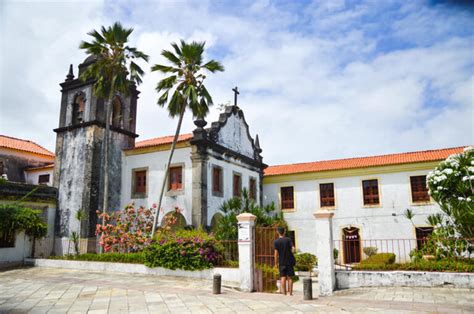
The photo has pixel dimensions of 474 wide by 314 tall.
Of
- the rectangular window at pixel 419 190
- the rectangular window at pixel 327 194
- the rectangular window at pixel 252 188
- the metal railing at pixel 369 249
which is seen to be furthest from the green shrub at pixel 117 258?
the rectangular window at pixel 419 190

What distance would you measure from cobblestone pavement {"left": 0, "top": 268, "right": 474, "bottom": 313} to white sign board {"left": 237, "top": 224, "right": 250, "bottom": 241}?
1.33 meters

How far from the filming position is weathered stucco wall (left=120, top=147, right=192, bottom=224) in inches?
699

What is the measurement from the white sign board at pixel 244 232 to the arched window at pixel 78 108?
530 inches

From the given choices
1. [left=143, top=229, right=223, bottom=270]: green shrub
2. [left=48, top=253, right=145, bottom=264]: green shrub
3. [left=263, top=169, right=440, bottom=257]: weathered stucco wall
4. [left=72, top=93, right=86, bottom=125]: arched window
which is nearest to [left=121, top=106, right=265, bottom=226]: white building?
[left=72, top=93, right=86, bottom=125]: arched window

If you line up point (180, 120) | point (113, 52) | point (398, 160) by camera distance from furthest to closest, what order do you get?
point (398, 160) < point (113, 52) < point (180, 120)

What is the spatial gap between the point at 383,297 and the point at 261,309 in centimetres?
300

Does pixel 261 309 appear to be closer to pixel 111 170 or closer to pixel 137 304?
pixel 137 304

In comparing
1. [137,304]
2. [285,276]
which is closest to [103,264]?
[137,304]

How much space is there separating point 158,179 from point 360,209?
11395 millimetres

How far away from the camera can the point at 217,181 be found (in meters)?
19.0

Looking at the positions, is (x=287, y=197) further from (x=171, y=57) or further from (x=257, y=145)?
(x=171, y=57)

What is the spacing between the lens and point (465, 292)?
870 centimetres

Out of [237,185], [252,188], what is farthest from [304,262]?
[252,188]

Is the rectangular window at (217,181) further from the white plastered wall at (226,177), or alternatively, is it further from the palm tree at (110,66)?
the palm tree at (110,66)
